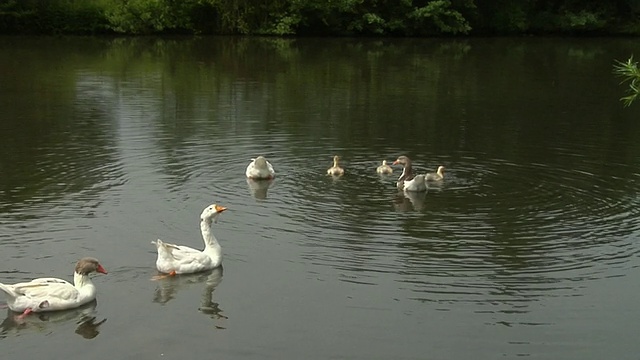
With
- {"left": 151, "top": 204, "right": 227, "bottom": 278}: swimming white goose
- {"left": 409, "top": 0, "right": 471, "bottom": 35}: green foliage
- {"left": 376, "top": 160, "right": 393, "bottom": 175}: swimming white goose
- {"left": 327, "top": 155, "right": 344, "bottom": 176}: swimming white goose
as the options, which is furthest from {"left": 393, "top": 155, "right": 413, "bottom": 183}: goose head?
{"left": 409, "top": 0, "right": 471, "bottom": 35}: green foliage

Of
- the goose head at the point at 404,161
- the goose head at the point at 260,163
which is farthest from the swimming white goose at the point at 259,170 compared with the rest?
the goose head at the point at 404,161

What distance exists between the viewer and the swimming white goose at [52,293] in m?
11.5

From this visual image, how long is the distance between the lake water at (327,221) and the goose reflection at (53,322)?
3 centimetres

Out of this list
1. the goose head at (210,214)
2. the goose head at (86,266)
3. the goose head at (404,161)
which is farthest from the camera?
the goose head at (404,161)

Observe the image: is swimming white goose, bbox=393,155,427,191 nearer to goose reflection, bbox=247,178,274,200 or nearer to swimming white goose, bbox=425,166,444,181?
swimming white goose, bbox=425,166,444,181

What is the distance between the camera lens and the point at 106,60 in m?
44.4

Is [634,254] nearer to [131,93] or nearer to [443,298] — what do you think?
[443,298]

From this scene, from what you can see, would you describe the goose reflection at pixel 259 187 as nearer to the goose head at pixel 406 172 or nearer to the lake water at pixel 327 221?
the lake water at pixel 327 221

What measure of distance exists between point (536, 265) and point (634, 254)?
5.57 ft

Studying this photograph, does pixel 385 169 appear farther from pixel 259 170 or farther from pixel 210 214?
pixel 210 214

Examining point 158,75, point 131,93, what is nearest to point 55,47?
point 158,75

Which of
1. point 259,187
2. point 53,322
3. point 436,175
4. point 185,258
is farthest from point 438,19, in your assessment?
point 53,322

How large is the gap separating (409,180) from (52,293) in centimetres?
829

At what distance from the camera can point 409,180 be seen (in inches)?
710
